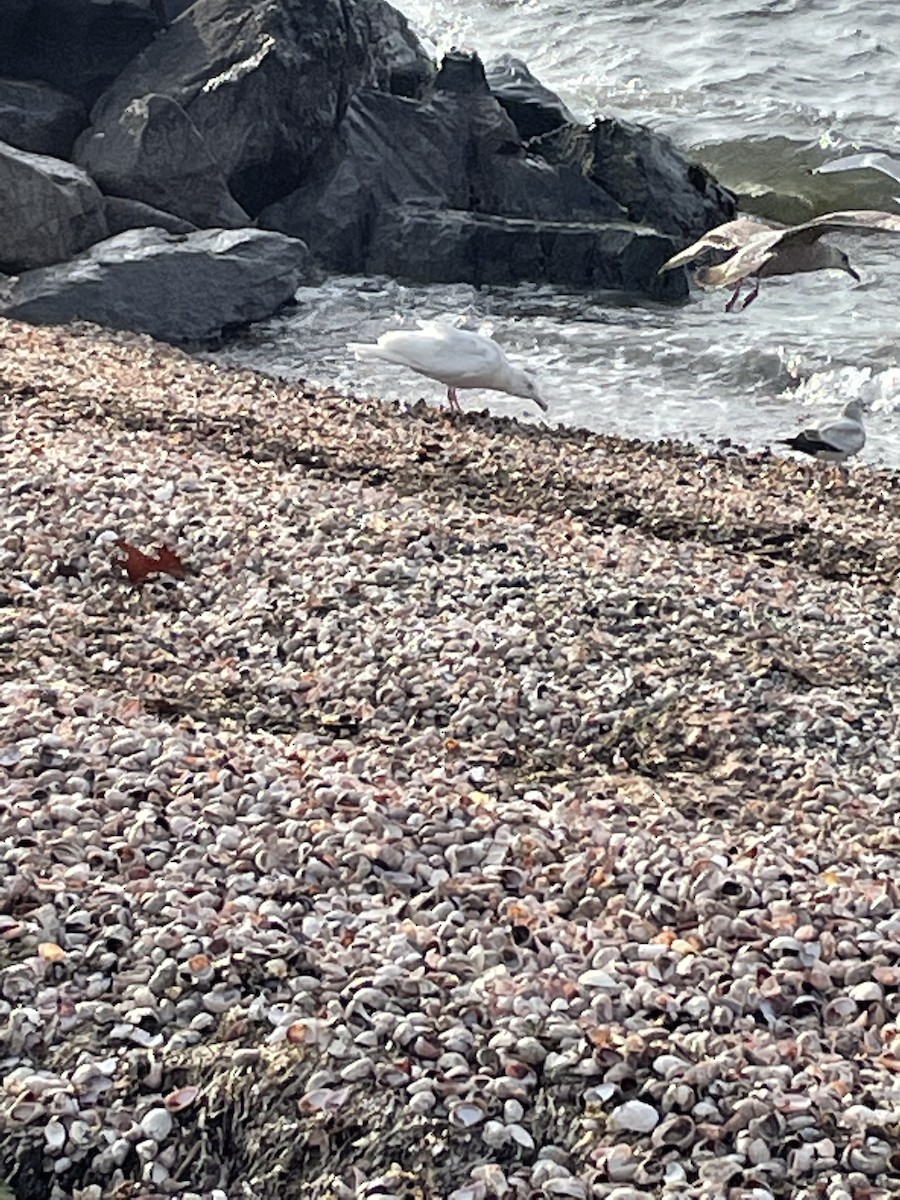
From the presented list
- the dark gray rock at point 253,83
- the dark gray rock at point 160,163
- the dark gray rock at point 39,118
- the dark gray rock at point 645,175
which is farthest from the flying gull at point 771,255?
the dark gray rock at point 39,118

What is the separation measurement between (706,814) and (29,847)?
164 cm

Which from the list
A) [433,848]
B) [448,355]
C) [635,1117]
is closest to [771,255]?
[448,355]

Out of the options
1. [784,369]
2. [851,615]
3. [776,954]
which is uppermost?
[776,954]

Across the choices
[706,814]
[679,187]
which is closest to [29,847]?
[706,814]

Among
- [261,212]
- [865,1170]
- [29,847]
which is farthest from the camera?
[261,212]

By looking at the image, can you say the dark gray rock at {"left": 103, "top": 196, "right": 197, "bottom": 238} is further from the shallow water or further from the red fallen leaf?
the red fallen leaf

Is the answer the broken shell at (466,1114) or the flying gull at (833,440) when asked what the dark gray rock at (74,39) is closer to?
the flying gull at (833,440)

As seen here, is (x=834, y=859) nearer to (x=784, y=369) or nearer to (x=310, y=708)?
(x=310, y=708)

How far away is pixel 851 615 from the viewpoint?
16.5 ft

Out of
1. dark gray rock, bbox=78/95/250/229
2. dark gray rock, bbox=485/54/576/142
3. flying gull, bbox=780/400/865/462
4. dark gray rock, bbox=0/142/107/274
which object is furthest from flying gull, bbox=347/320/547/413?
dark gray rock, bbox=485/54/576/142

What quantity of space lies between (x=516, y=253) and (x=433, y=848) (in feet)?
34.2

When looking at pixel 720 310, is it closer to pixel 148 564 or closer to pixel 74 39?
pixel 74 39

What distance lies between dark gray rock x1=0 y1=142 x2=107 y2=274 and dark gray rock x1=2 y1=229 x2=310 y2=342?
287 mm

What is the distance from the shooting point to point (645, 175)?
14172 mm
